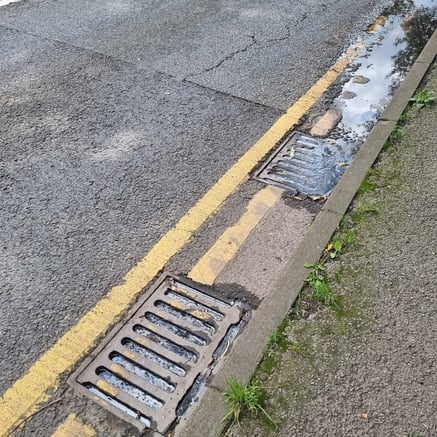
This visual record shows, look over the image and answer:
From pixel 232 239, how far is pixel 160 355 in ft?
2.95

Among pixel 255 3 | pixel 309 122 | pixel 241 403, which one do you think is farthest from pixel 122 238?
pixel 255 3

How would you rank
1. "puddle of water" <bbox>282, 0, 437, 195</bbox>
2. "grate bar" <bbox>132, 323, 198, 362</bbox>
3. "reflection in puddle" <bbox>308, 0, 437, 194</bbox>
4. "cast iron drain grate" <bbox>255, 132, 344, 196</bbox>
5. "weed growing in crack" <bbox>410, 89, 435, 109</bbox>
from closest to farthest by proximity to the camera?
"grate bar" <bbox>132, 323, 198, 362</bbox> < "cast iron drain grate" <bbox>255, 132, 344, 196</bbox> < "puddle of water" <bbox>282, 0, 437, 195</bbox> < "reflection in puddle" <bbox>308, 0, 437, 194</bbox> < "weed growing in crack" <bbox>410, 89, 435, 109</bbox>

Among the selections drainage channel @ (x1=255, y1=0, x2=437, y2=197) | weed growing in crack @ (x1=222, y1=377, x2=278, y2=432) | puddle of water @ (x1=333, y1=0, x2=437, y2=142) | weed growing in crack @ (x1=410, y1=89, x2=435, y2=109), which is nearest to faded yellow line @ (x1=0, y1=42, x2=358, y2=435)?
drainage channel @ (x1=255, y1=0, x2=437, y2=197)

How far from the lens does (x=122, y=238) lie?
3074 millimetres

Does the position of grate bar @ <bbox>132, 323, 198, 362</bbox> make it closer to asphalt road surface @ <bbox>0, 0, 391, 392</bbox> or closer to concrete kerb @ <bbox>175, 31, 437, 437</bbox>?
concrete kerb @ <bbox>175, 31, 437, 437</bbox>

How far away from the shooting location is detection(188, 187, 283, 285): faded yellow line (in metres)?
2.89

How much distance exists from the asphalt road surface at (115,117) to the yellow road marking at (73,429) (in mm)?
368

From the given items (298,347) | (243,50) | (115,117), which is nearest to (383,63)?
(243,50)

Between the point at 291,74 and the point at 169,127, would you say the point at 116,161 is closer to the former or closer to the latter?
the point at 169,127

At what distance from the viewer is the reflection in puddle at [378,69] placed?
13.3 ft

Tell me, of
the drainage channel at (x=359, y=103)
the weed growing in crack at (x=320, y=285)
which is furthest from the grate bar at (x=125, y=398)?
the drainage channel at (x=359, y=103)

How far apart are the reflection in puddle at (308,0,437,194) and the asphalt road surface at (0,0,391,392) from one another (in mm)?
284

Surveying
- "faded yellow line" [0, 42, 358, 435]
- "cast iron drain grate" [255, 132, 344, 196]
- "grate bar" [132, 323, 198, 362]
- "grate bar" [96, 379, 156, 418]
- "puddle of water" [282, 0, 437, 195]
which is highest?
"puddle of water" [282, 0, 437, 195]

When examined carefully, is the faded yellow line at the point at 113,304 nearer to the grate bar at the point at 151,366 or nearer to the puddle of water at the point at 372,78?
the grate bar at the point at 151,366
